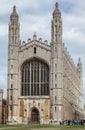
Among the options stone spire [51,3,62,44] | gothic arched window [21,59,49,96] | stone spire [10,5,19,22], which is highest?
stone spire [10,5,19,22]

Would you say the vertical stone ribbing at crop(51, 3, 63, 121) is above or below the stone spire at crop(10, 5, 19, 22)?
below

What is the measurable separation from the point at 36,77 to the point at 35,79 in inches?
16.9

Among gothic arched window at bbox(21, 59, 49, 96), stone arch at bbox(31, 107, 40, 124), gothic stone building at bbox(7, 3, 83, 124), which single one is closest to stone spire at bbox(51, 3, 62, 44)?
gothic stone building at bbox(7, 3, 83, 124)

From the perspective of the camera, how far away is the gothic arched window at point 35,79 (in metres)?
93.0

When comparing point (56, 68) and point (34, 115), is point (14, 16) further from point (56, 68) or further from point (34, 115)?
point (34, 115)

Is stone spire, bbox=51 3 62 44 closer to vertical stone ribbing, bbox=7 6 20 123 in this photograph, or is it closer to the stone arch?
vertical stone ribbing, bbox=7 6 20 123

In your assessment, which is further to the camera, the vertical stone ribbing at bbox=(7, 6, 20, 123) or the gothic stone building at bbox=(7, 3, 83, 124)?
the vertical stone ribbing at bbox=(7, 6, 20, 123)

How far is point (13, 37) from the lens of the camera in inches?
3711

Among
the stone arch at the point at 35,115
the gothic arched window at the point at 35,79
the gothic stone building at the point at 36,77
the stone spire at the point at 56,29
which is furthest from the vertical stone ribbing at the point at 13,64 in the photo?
Result: the stone spire at the point at 56,29

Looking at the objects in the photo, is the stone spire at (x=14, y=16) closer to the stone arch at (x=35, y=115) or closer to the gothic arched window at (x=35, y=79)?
the gothic arched window at (x=35, y=79)

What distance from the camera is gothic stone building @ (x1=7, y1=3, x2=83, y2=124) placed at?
91.3m

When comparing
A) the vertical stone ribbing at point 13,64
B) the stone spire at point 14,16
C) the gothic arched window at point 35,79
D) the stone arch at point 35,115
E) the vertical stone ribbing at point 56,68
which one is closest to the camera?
the vertical stone ribbing at point 56,68

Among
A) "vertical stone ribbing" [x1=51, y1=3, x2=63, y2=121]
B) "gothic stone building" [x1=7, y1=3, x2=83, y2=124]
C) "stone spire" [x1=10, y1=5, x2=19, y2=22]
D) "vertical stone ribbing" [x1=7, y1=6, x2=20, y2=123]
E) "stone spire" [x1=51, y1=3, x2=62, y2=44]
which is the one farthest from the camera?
"stone spire" [x1=10, y1=5, x2=19, y2=22]

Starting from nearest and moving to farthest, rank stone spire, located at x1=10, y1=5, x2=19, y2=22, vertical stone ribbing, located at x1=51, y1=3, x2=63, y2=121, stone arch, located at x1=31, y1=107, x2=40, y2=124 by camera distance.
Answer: vertical stone ribbing, located at x1=51, y1=3, x2=63, y2=121 < stone arch, located at x1=31, y1=107, x2=40, y2=124 < stone spire, located at x1=10, y1=5, x2=19, y2=22
